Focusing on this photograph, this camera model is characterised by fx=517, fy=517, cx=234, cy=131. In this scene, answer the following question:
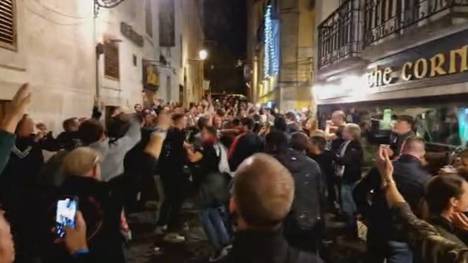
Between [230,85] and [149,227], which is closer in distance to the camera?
[149,227]

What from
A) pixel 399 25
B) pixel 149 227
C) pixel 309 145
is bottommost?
pixel 149 227

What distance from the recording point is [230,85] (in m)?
59.2

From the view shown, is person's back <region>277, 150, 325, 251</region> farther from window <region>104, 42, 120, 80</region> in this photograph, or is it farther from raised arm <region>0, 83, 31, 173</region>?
window <region>104, 42, 120, 80</region>

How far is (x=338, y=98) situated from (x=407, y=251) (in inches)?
503

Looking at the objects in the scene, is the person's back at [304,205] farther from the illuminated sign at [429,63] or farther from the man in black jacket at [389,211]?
the illuminated sign at [429,63]

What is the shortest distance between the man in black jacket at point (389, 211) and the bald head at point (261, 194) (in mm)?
2735

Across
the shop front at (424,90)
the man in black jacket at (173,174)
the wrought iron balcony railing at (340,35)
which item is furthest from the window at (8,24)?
the wrought iron balcony railing at (340,35)

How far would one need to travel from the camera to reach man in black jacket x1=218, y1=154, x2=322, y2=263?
1.98 meters

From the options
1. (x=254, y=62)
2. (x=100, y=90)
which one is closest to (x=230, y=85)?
(x=254, y=62)

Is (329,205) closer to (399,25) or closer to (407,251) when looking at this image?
(399,25)

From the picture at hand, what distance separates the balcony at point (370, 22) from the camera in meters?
8.71

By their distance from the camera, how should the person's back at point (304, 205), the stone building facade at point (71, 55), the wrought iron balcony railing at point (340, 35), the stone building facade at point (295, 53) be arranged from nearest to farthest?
the person's back at point (304, 205)
the stone building facade at point (71, 55)
the wrought iron balcony railing at point (340, 35)
the stone building facade at point (295, 53)

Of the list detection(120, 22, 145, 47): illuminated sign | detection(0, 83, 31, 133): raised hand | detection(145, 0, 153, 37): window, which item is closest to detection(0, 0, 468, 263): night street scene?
detection(0, 83, 31, 133): raised hand

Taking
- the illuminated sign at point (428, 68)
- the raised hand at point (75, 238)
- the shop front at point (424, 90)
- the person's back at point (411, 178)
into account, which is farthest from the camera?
the shop front at point (424, 90)
